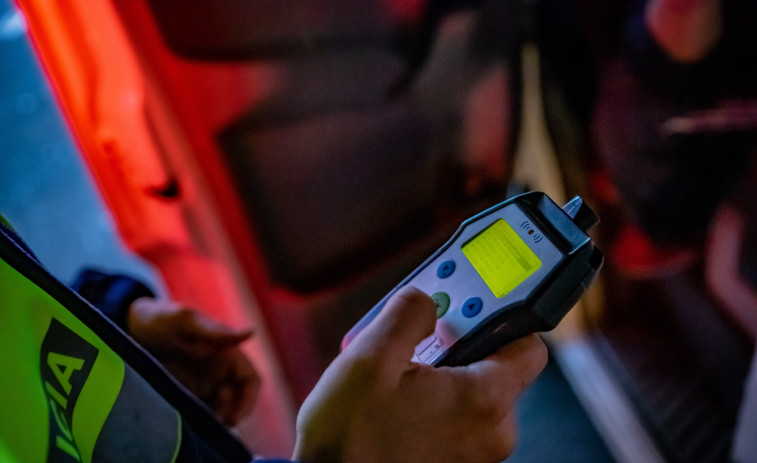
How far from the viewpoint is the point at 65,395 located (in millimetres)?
435

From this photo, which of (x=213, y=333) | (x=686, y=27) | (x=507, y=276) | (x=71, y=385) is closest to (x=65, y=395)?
(x=71, y=385)

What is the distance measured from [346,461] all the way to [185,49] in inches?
20.4

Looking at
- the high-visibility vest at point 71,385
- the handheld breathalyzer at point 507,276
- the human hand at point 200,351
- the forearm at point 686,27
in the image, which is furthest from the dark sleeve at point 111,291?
the forearm at point 686,27

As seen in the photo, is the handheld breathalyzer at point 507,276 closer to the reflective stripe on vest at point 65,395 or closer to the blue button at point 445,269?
the blue button at point 445,269

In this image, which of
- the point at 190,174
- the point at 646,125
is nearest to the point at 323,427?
the point at 190,174

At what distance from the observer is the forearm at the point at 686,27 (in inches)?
30.0

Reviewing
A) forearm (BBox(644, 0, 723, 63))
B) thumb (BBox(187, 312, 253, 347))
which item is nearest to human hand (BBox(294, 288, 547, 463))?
thumb (BBox(187, 312, 253, 347))

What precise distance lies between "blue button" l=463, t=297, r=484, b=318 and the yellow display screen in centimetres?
1

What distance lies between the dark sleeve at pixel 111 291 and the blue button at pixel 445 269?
38 cm

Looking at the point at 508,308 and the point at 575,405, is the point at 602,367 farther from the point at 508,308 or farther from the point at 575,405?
the point at 508,308

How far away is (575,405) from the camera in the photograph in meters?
1.03

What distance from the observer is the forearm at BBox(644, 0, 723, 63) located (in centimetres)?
76

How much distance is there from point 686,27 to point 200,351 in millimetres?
724

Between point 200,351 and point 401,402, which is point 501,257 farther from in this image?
point 200,351
